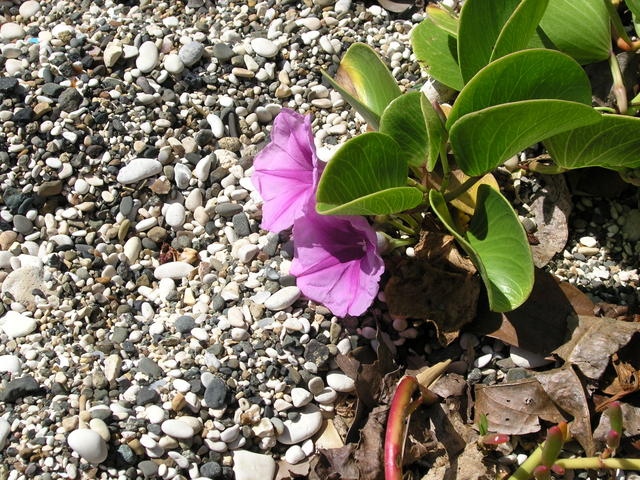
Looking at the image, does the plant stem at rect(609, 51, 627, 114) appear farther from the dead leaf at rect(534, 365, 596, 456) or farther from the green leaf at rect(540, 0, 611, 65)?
the dead leaf at rect(534, 365, 596, 456)

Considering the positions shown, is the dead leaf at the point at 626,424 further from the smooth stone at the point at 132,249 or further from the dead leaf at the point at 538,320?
the smooth stone at the point at 132,249

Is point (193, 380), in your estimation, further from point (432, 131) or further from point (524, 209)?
point (524, 209)

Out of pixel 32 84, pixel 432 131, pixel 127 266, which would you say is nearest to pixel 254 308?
pixel 127 266

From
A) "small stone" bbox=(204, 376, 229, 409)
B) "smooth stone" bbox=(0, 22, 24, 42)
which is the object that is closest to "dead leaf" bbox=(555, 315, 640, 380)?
"small stone" bbox=(204, 376, 229, 409)

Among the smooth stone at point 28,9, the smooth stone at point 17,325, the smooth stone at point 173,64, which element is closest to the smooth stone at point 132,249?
the smooth stone at point 17,325

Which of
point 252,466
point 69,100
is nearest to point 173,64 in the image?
point 69,100

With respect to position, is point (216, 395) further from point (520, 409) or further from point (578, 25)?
point (578, 25)

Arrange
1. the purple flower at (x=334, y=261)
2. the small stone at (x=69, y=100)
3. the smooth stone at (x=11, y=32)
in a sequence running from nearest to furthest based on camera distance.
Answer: the purple flower at (x=334, y=261)
the small stone at (x=69, y=100)
the smooth stone at (x=11, y=32)
